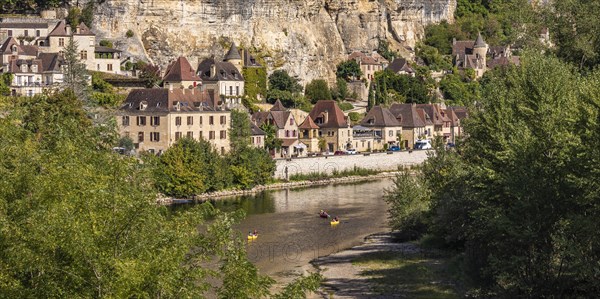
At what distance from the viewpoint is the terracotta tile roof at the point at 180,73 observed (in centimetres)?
7344

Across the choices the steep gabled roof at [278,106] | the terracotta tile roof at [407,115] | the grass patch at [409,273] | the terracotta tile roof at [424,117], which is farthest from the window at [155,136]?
the terracotta tile roof at [424,117]

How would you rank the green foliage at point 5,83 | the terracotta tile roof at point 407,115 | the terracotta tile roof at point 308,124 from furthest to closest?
the terracotta tile roof at point 407,115 < the terracotta tile roof at point 308,124 < the green foliage at point 5,83

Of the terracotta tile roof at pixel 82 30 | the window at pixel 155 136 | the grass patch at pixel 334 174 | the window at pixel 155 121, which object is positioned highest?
the terracotta tile roof at pixel 82 30

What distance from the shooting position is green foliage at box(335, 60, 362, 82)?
318ft

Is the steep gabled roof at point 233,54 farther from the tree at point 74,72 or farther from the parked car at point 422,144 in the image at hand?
the parked car at point 422,144

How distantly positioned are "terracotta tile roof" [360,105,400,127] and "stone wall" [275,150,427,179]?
5.09 metres

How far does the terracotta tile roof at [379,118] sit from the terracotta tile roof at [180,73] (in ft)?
53.5

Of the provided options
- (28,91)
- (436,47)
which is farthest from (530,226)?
(436,47)

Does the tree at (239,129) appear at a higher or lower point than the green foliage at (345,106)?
lower

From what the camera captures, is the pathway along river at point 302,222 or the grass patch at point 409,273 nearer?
the grass patch at point 409,273

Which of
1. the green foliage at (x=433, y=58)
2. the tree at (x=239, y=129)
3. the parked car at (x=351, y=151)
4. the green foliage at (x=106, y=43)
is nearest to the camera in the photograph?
the tree at (x=239, y=129)

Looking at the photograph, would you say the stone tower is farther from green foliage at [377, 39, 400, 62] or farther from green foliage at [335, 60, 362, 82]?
green foliage at [335, 60, 362, 82]

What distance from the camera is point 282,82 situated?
8588 centimetres

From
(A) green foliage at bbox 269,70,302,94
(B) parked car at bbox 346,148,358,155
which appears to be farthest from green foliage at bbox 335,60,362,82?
(B) parked car at bbox 346,148,358,155
